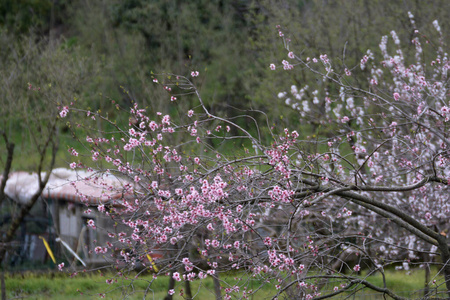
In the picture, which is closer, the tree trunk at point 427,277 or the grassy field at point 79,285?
the tree trunk at point 427,277

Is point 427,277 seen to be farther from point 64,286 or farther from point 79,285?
point 64,286

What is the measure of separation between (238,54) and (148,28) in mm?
4027

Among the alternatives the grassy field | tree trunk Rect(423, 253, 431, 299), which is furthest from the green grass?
tree trunk Rect(423, 253, 431, 299)

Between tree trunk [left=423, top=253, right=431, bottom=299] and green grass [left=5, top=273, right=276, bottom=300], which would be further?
green grass [left=5, top=273, right=276, bottom=300]

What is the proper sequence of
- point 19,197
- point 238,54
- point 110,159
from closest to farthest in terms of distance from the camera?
point 110,159, point 19,197, point 238,54

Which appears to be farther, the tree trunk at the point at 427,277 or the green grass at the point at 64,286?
the green grass at the point at 64,286

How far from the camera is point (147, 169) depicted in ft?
20.4

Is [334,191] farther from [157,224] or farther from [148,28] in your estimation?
[148,28]

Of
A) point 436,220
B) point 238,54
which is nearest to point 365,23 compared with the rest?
point 238,54

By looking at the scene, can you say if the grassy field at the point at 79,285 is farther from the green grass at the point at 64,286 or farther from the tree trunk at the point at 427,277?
the tree trunk at the point at 427,277

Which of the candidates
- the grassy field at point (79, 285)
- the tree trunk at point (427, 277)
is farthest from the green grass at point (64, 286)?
the tree trunk at point (427, 277)

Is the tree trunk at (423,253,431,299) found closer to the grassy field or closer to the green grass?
Result: the grassy field

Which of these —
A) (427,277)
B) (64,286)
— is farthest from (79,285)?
(427,277)

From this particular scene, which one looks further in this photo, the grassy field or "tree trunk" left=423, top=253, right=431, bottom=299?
the grassy field
